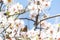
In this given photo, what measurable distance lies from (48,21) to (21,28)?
0.24m

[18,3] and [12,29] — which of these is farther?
[18,3]

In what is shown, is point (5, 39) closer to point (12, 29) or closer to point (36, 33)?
point (12, 29)

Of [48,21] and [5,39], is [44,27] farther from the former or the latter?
[5,39]

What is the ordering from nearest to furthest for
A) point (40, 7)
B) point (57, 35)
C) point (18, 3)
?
point (57, 35)
point (40, 7)
point (18, 3)

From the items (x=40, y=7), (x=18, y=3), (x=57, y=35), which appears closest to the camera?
(x=57, y=35)

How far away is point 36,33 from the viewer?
1.39m

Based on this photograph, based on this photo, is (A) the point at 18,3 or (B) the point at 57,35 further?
(A) the point at 18,3

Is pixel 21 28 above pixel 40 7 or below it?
below

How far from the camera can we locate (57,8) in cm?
159

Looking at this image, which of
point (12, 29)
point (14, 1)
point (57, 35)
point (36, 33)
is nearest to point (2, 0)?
point (14, 1)

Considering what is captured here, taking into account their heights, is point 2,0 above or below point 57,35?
above

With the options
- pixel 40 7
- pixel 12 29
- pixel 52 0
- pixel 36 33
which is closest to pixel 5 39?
pixel 12 29

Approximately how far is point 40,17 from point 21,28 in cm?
17

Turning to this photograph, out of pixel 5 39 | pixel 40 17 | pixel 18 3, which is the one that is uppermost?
pixel 18 3
